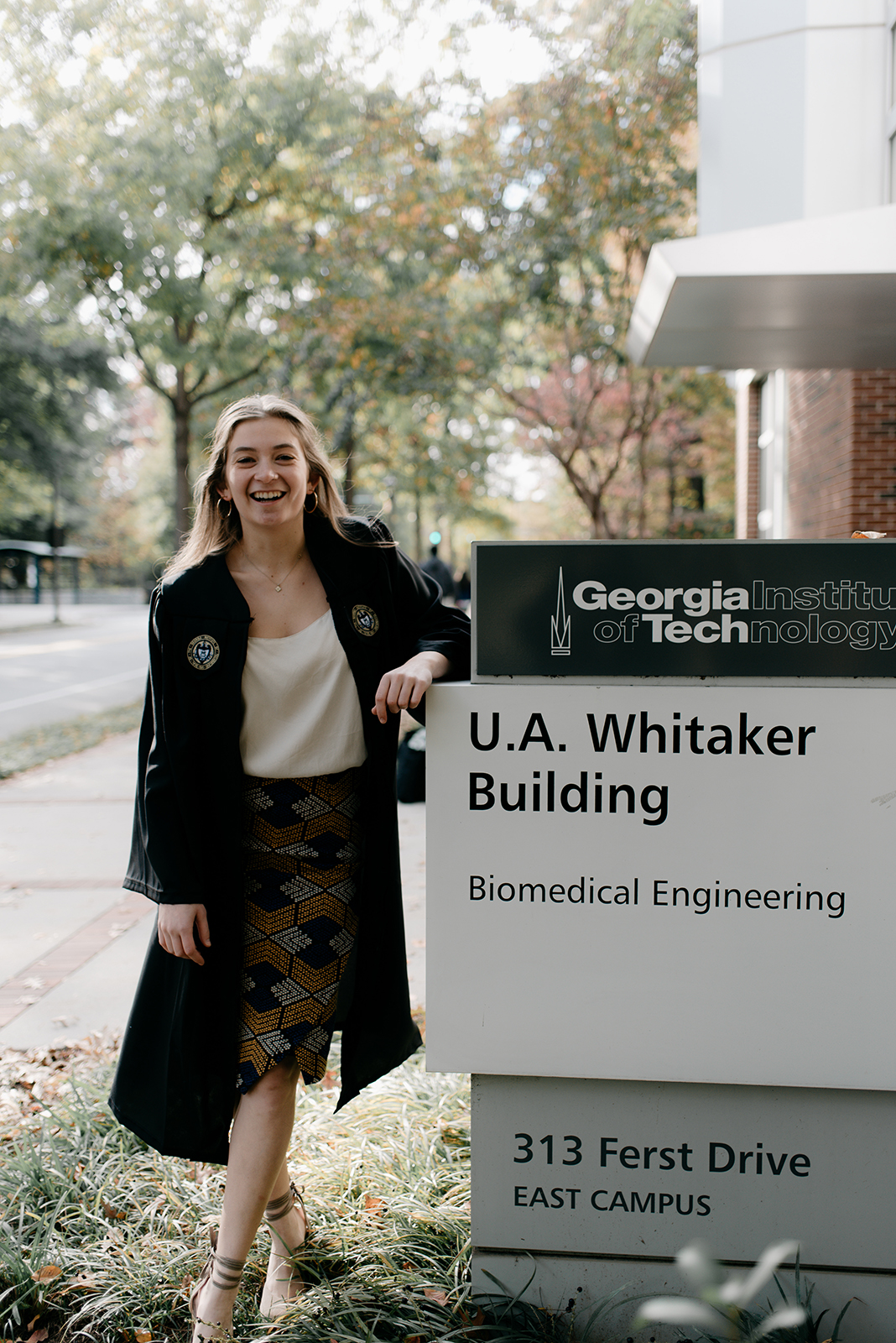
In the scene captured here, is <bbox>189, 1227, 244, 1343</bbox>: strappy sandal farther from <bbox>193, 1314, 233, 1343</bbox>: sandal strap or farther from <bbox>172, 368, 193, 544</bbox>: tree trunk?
<bbox>172, 368, 193, 544</bbox>: tree trunk

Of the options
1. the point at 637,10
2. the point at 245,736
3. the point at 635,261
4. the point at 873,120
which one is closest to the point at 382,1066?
the point at 245,736

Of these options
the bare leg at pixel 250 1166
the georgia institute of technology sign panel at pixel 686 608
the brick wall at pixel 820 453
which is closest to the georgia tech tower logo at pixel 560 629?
the georgia institute of technology sign panel at pixel 686 608

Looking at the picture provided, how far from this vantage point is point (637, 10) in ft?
35.2

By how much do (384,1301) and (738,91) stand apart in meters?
8.95

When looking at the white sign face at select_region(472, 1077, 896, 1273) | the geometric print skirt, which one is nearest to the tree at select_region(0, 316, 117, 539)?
the geometric print skirt

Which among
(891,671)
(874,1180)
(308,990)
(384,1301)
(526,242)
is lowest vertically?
(384,1301)

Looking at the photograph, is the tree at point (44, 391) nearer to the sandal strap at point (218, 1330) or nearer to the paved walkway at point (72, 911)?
the paved walkway at point (72, 911)

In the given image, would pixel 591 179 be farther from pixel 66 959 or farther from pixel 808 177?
pixel 66 959

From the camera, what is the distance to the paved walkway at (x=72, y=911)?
14.3 ft

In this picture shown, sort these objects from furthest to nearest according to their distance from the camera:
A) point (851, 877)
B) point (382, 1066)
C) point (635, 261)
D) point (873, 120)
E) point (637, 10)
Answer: point (635, 261) < point (637, 10) < point (873, 120) < point (382, 1066) < point (851, 877)

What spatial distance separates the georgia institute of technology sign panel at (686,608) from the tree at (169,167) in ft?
38.4

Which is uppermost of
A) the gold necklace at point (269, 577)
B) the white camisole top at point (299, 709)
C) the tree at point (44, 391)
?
the tree at point (44, 391)

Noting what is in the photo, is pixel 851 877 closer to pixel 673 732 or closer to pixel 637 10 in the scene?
pixel 673 732

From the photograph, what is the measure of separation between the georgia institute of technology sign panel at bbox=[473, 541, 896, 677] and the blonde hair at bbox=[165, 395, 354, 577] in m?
0.57
